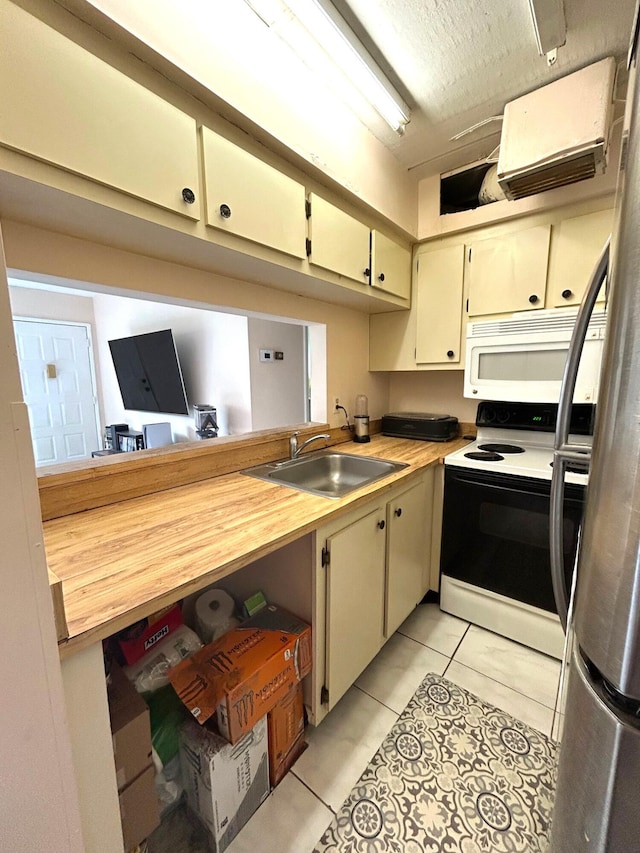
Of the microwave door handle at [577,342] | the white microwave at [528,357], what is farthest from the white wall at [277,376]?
the microwave door handle at [577,342]

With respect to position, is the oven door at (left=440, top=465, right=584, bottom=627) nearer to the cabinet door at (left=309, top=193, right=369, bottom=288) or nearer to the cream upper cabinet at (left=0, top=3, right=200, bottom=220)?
the cabinet door at (left=309, top=193, right=369, bottom=288)

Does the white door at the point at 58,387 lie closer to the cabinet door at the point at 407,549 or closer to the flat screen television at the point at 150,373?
the flat screen television at the point at 150,373

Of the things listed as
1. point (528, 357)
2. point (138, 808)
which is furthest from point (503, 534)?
point (138, 808)

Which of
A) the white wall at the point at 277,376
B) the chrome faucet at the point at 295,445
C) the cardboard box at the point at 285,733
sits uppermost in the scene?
the white wall at the point at 277,376

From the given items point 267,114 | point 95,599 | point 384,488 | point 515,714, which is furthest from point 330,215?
point 515,714

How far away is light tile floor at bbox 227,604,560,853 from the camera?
42.3 inches

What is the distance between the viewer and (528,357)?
183 cm

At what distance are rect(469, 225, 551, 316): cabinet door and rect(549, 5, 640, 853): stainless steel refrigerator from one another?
4.80 ft

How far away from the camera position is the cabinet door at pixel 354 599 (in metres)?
1.25

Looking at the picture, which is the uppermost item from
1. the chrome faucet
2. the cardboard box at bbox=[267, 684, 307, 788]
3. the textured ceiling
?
the textured ceiling

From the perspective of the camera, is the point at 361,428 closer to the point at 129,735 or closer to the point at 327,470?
the point at 327,470

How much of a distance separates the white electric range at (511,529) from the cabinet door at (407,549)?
107mm

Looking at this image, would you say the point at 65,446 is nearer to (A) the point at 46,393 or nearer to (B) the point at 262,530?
(A) the point at 46,393

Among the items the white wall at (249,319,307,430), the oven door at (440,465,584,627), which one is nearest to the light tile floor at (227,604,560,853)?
the oven door at (440,465,584,627)
